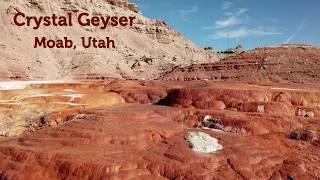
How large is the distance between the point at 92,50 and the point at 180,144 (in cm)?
7005

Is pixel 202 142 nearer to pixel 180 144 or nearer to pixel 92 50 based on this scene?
pixel 180 144

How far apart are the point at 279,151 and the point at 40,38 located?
64.7 metres

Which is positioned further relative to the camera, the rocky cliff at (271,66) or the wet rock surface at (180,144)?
the rocky cliff at (271,66)

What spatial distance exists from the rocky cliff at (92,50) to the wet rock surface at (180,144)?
3898 cm

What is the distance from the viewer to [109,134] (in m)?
16.5

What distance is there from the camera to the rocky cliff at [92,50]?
6700cm

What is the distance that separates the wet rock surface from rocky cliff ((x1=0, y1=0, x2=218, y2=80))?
39.0 m

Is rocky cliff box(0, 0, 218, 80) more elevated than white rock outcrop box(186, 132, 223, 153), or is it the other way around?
rocky cliff box(0, 0, 218, 80)

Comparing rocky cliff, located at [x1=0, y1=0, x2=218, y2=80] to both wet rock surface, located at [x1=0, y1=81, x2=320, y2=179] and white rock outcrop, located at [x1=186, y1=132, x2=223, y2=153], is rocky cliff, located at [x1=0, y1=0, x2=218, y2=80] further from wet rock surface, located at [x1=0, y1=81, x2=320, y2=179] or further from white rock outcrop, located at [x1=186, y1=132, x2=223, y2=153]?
white rock outcrop, located at [x1=186, y1=132, x2=223, y2=153]

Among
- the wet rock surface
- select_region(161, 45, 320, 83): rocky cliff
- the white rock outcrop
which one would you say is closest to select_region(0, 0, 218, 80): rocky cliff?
select_region(161, 45, 320, 83): rocky cliff

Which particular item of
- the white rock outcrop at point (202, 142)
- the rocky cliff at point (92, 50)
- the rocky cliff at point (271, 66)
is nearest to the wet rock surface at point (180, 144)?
the white rock outcrop at point (202, 142)

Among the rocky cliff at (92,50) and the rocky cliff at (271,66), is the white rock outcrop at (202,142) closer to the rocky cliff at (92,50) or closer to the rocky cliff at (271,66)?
the rocky cliff at (271,66)

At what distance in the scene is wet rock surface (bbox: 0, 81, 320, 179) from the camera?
14.5 m

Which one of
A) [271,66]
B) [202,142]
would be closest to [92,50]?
[271,66]
